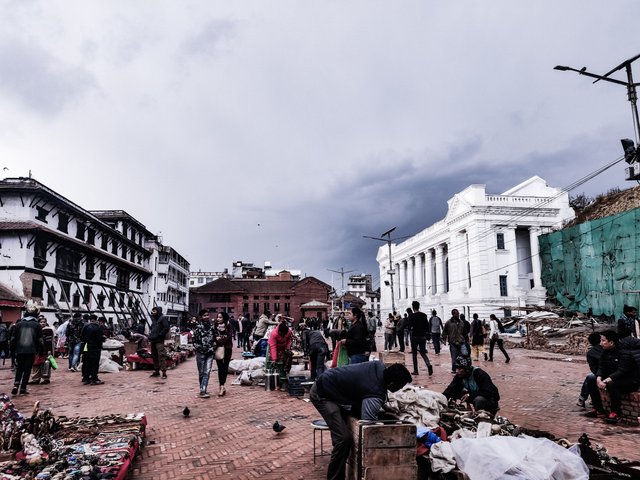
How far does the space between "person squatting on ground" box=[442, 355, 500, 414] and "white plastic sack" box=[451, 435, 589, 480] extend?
2.53 metres

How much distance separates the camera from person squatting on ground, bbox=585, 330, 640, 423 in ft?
23.5

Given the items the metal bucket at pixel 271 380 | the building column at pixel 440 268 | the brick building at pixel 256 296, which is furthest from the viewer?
the brick building at pixel 256 296

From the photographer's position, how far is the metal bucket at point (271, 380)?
1119 cm

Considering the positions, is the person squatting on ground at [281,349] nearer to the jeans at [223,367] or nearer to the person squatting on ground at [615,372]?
the jeans at [223,367]

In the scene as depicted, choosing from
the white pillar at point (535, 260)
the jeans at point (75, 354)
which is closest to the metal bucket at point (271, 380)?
the jeans at point (75, 354)

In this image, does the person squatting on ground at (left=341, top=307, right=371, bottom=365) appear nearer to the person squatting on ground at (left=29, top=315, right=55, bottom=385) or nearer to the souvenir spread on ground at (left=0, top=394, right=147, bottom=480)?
the souvenir spread on ground at (left=0, top=394, right=147, bottom=480)

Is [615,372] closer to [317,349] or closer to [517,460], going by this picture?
[517,460]

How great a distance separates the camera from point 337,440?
4.56 metres

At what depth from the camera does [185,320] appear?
67.4 meters

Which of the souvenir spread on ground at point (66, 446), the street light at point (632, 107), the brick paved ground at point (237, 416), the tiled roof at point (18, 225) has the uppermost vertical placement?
the tiled roof at point (18, 225)

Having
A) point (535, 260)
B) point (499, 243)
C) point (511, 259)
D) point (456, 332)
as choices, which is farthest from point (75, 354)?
point (535, 260)

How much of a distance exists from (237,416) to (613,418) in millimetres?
6512

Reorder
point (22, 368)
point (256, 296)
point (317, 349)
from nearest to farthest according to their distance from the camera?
point (22, 368)
point (317, 349)
point (256, 296)

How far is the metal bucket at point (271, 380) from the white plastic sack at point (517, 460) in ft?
24.7
